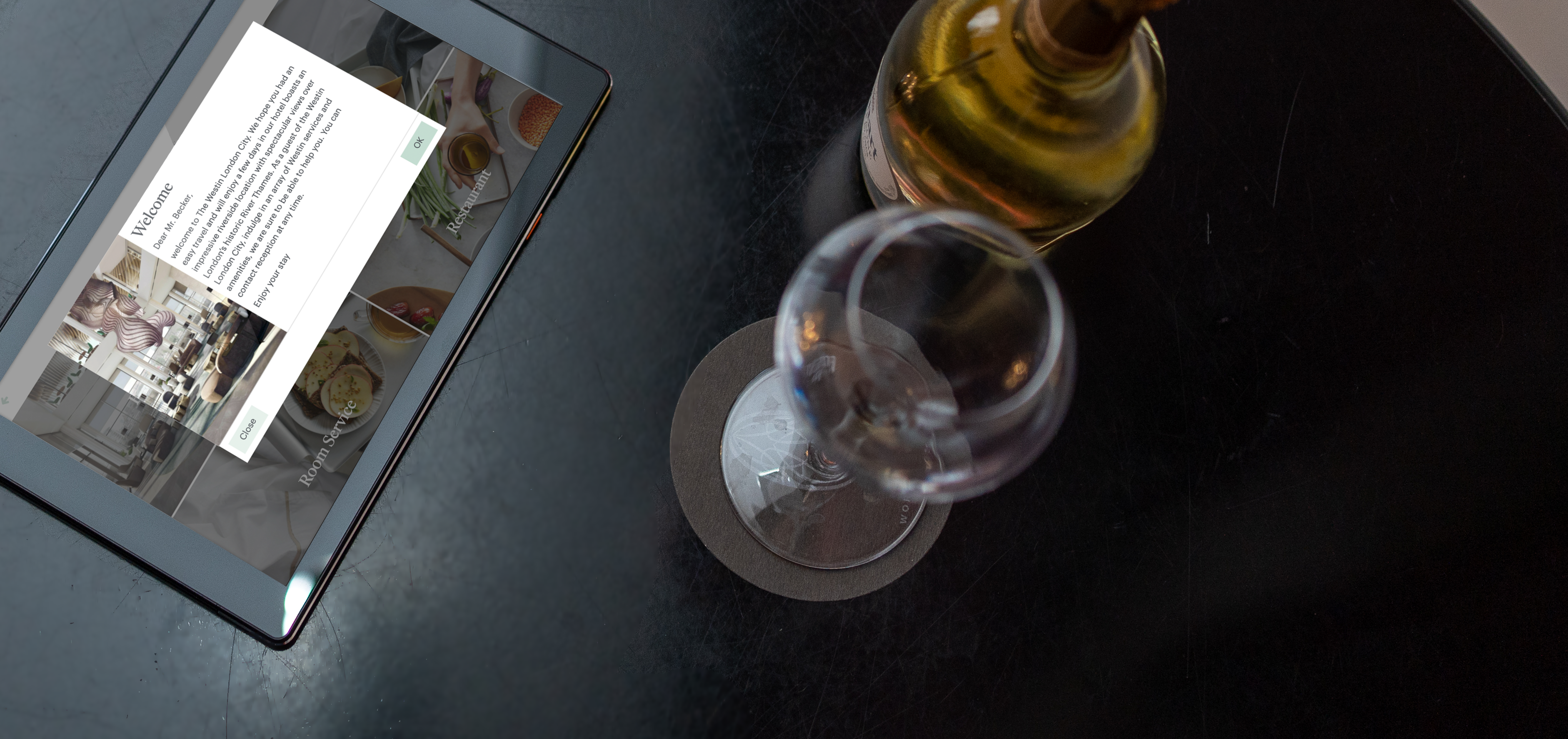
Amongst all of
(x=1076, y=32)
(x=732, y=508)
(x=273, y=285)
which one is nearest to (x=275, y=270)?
(x=273, y=285)

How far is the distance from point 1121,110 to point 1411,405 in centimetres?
25

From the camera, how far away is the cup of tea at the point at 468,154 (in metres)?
0.37

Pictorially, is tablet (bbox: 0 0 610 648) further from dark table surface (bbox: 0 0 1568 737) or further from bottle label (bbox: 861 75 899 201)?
bottle label (bbox: 861 75 899 201)

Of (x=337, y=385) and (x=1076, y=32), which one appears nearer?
(x=1076, y=32)

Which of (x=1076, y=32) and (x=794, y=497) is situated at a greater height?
(x=1076, y=32)

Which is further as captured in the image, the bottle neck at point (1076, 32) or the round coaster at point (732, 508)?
the round coaster at point (732, 508)

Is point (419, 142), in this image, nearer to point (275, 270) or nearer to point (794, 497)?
point (275, 270)

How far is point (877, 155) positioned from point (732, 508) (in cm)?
16

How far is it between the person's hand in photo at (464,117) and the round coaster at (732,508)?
5.1 inches

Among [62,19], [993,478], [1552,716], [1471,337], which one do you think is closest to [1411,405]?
[1471,337]

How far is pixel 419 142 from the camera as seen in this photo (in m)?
0.37

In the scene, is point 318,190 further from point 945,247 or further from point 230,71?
point 945,247

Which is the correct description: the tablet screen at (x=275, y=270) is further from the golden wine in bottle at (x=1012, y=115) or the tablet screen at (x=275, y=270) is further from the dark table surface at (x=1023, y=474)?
the golden wine in bottle at (x=1012, y=115)

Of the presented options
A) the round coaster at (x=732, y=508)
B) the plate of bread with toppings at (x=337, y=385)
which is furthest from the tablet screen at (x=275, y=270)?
the round coaster at (x=732, y=508)
